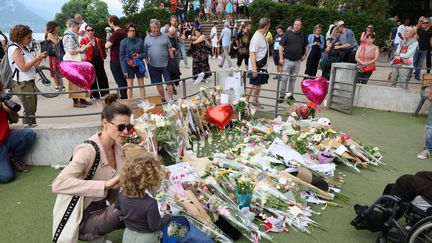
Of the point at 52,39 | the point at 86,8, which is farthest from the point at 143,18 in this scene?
the point at 86,8

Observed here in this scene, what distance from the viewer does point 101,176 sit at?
100 inches

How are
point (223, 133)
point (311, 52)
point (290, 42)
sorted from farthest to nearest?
point (311, 52) < point (290, 42) < point (223, 133)

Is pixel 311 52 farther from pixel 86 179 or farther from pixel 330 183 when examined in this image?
pixel 86 179

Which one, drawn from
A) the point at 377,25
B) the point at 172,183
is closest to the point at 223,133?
the point at 172,183

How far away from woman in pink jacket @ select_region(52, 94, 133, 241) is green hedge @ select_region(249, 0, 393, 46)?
1628cm

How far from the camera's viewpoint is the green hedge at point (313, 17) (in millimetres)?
16172

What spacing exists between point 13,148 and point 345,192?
13.9ft

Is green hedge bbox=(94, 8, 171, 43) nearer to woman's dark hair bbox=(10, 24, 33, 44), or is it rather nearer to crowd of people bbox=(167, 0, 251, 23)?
crowd of people bbox=(167, 0, 251, 23)

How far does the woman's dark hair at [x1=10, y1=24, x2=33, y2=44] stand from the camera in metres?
4.51

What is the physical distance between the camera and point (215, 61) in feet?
47.0

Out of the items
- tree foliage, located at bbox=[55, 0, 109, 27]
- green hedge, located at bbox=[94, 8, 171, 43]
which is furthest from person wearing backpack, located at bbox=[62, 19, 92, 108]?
tree foliage, located at bbox=[55, 0, 109, 27]

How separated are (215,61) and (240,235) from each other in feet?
38.8

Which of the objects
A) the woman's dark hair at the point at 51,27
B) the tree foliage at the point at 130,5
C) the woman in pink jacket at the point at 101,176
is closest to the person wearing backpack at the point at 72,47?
the woman's dark hair at the point at 51,27

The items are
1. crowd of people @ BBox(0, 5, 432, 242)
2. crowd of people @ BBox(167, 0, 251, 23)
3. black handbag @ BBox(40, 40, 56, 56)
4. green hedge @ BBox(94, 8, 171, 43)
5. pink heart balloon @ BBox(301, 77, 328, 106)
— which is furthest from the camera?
green hedge @ BBox(94, 8, 171, 43)
